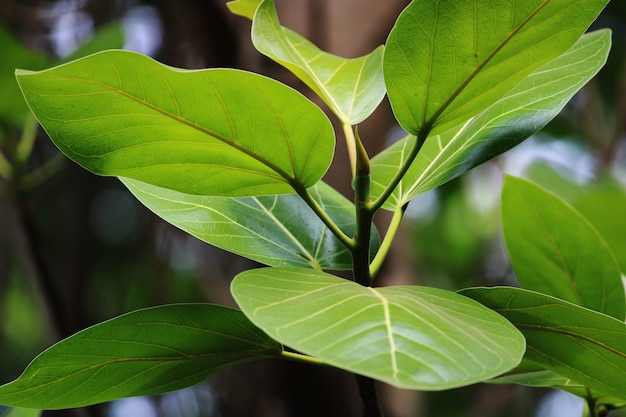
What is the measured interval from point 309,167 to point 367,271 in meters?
0.07

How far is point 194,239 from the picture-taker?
203 centimetres

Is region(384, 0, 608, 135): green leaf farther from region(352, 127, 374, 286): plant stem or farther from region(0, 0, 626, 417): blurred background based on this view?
region(0, 0, 626, 417): blurred background

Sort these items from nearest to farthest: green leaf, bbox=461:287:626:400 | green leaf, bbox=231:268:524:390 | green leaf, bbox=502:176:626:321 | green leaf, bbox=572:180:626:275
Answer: green leaf, bbox=231:268:524:390 → green leaf, bbox=461:287:626:400 → green leaf, bbox=502:176:626:321 → green leaf, bbox=572:180:626:275

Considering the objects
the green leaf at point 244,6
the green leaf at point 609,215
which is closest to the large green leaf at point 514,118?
the green leaf at point 244,6

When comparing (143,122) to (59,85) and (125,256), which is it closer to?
(59,85)

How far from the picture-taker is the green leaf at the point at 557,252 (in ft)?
1.94

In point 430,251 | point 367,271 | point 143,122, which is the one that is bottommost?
point 430,251

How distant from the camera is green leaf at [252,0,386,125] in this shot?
45cm

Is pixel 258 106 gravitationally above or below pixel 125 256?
above

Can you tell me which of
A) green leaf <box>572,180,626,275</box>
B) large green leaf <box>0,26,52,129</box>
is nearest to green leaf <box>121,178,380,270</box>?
green leaf <box>572,180,626,275</box>

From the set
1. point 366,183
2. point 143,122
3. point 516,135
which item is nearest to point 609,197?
point 516,135

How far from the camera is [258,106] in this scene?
1.28 ft

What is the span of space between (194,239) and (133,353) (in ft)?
5.30

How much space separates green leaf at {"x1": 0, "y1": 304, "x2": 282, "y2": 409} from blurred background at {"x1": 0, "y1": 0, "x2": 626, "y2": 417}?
524 mm
